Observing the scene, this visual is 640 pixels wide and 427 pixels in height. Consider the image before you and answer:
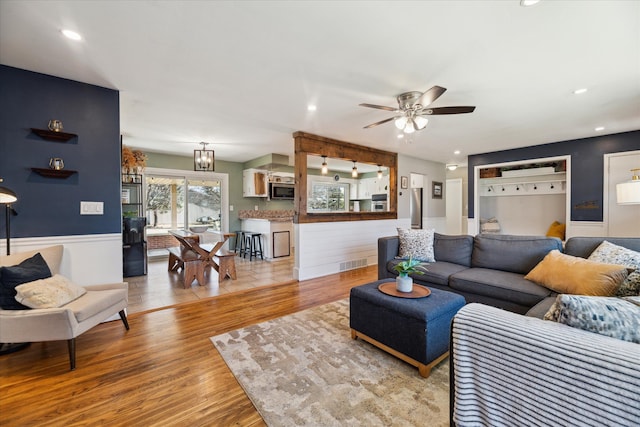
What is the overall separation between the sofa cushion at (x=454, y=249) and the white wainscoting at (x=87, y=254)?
3.90 meters

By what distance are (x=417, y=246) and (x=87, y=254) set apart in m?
3.83

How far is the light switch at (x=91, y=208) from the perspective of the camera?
269 cm

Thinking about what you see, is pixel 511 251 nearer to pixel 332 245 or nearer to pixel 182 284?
pixel 332 245

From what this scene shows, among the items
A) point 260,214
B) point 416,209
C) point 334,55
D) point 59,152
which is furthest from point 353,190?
point 59,152

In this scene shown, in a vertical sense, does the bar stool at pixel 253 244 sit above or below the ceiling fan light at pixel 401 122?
below

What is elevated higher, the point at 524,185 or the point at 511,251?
the point at 524,185

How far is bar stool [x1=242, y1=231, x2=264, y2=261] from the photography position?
6137mm

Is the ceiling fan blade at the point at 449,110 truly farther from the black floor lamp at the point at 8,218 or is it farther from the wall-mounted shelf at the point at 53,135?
the black floor lamp at the point at 8,218

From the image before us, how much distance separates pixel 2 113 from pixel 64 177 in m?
0.67

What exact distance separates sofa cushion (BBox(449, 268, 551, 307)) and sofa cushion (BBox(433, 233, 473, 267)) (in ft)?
0.98

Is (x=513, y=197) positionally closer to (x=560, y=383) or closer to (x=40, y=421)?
(x=560, y=383)

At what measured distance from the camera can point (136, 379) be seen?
1.88 metres

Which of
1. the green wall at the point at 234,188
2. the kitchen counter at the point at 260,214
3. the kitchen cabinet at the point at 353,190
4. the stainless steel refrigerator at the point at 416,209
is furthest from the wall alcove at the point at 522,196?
the green wall at the point at 234,188

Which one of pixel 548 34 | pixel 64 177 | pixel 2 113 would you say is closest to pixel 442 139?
pixel 548 34
